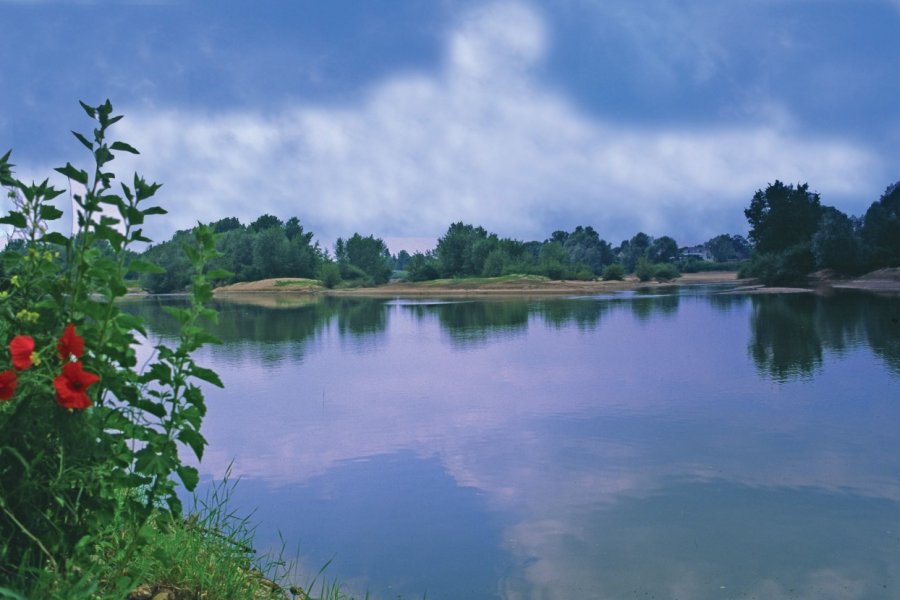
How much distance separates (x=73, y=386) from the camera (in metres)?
2.72

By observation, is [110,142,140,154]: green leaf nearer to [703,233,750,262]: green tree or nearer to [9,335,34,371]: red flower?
[9,335,34,371]: red flower

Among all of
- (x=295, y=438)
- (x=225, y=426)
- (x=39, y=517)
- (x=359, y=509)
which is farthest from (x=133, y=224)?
(x=225, y=426)

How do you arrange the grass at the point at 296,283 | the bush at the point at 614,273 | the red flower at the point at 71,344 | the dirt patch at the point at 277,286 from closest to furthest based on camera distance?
1. the red flower at the point at 71,344
2. the bush at the point at 614,273
3. the dirt patch at the point at 277,286
4. the grass at the point at 296,283

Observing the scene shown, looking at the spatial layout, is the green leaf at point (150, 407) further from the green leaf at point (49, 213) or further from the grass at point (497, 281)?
the grass at point (497, 281)

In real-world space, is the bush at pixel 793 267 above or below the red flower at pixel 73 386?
above

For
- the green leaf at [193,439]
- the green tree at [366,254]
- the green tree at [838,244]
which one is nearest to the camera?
the green leaf at [193,439]

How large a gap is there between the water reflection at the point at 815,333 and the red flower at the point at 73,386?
1441 centimetres

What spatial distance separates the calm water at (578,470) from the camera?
5.82m

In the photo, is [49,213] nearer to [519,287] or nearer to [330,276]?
[519,287]

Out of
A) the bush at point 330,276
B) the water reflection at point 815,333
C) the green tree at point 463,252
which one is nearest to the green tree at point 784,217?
the green tree at point 463,252

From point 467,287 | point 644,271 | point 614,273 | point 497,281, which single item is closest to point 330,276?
point 467,287

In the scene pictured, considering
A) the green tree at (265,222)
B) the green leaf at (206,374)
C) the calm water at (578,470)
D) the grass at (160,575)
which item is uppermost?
the green tree at (265,222)

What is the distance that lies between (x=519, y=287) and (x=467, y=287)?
699 cm

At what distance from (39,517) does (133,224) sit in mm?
1311
